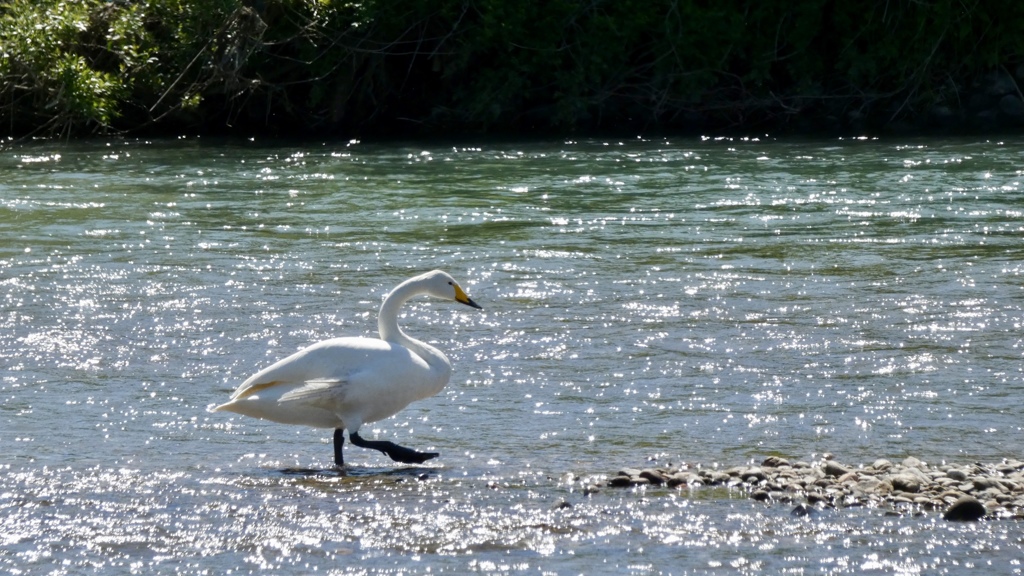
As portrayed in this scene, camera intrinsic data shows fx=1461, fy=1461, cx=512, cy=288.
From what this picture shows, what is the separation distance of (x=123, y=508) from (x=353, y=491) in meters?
0.84

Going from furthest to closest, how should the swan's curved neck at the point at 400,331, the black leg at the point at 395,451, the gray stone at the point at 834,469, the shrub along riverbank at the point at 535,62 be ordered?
the shrub along riverbank at the point at 535,62 < the swan's curved neck at the point at 400,331 < the black leg at the point at 395,451 < the gray stone at the point at 834,469

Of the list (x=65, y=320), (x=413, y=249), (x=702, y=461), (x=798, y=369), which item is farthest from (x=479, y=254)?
(x=702, y=461)

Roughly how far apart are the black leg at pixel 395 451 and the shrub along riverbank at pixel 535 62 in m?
14.2

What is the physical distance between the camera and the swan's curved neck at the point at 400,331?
6305 mm

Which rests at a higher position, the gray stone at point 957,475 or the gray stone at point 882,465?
the gray stone at point 957,475

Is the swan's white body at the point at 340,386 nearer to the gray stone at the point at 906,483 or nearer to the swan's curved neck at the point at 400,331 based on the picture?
the swan's curved neck at the point at 400,331

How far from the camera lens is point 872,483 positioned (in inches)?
205

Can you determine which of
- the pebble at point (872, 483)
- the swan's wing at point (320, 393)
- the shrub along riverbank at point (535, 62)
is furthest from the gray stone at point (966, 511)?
the shrub along riverbank at point (535, 62)

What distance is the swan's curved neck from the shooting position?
20.7 ft

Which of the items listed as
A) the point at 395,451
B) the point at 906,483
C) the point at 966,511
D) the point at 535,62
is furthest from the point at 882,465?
the point at 535,62

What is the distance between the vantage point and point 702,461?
5.78 metres

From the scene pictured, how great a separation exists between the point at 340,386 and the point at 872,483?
7.11ft

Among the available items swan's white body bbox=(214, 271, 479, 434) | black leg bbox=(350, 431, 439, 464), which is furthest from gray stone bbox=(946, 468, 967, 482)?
swan's white body bbox=(214, 271, 479, 434)

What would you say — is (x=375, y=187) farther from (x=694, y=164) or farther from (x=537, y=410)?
(x=537, y=410)
